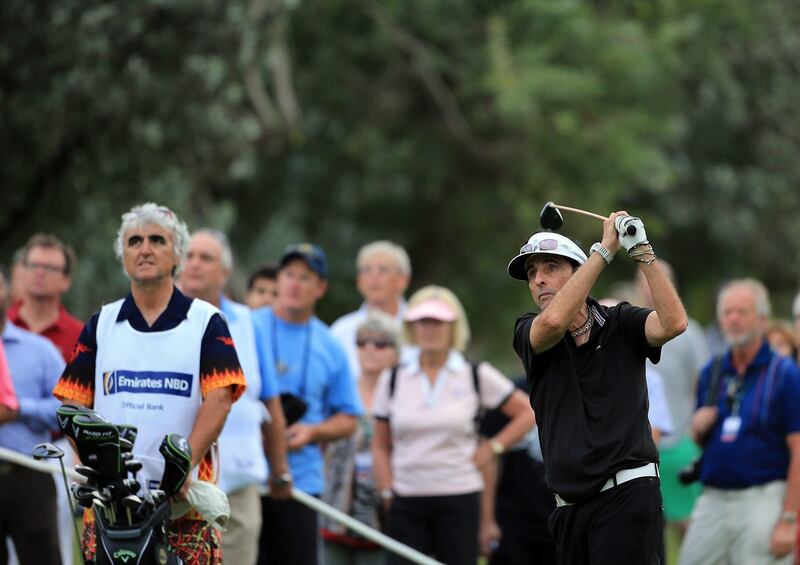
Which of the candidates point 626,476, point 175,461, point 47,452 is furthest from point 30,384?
point 626,476

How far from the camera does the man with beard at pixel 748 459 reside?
9.06 meters

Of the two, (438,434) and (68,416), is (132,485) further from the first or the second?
(438,434)

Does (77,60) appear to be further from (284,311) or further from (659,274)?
(659,274)

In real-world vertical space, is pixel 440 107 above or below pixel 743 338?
above

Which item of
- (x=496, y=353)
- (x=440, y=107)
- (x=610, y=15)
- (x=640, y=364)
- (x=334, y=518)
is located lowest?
(x=334, y=518)

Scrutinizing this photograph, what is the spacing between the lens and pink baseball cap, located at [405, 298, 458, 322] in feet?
31.2

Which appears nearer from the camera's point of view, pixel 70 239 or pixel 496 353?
pixel 70 239

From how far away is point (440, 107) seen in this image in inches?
927

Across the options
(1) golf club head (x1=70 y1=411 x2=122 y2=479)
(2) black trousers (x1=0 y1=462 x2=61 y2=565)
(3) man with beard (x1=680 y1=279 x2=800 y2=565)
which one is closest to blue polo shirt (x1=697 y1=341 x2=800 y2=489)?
(3) man with beard (x1=680 y1=279 x2=800 y2=565)

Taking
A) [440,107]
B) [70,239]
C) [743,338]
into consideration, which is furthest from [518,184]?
[743,338]

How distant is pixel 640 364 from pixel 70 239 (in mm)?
10164

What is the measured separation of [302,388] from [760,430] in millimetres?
2957

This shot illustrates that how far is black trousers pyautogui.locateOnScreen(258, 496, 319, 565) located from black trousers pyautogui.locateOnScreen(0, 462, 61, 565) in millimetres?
1244

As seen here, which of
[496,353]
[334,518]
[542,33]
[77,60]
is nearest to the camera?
[334,518]
